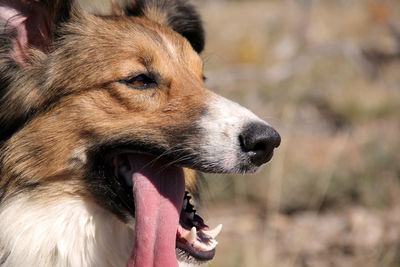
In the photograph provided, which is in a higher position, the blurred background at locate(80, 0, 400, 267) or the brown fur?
the brown fur

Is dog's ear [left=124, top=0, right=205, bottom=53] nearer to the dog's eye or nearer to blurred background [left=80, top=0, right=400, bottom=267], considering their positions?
blurred background [left=80, top=0, right=400, bottom=267]

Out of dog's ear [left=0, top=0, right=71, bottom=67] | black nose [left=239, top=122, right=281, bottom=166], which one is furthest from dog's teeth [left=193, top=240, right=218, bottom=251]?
dog's ear [left=0, top=0, right=71, bottom=67]

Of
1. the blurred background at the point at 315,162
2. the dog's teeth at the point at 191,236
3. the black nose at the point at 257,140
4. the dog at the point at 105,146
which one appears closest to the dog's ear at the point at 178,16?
the blurred background at the point at 315,162

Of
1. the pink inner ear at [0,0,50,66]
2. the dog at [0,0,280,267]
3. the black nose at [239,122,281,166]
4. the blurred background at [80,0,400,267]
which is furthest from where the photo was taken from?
the blurred background at [80,0,400,267]

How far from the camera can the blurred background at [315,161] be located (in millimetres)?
5441

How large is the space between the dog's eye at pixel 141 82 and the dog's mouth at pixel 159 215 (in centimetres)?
42

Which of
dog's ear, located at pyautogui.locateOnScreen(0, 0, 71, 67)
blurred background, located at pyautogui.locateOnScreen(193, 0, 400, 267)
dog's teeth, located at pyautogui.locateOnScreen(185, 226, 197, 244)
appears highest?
dog's ear, located at pyautogui.locateOnScreen(0, 0, 71, 67)

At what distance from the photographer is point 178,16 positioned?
4.18m

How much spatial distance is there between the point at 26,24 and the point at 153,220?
1.43 m

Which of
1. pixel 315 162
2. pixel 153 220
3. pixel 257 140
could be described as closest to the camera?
pixel 257 140

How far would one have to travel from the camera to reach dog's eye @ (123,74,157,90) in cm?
317

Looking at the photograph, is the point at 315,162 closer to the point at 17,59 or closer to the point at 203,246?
the point at 203,246

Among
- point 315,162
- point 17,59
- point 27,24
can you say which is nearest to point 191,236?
point 17,59

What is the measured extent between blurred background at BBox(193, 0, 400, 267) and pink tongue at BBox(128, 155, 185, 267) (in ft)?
4.25
